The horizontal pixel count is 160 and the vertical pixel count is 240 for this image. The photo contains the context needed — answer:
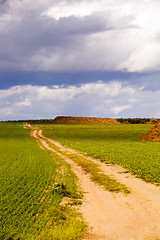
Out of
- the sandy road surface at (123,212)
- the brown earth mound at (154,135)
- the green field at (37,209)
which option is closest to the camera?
the sandy road surface at (123,212)

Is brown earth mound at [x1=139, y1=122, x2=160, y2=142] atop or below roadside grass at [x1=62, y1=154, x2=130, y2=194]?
atop

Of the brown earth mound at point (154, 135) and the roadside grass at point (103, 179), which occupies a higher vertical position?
the brown earth mound at point (154, 135)

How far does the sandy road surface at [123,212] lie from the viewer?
28.1ft

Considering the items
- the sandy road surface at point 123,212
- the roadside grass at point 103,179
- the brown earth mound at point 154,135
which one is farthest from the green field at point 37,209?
the brown earth mound at point 154,135

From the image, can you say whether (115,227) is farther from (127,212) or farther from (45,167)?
(45,167)

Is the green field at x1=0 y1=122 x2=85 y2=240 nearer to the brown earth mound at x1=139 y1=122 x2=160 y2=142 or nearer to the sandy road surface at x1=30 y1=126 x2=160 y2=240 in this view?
the sandy road surface at x1=30 y1=126 x2=160 y2=240

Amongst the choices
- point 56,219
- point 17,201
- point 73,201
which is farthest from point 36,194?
point 56,219

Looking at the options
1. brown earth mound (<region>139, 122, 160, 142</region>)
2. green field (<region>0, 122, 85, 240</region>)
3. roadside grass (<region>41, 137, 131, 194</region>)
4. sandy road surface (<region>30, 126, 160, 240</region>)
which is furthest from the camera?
brown earth mound (<region>139, 122, 160, 142</region>)

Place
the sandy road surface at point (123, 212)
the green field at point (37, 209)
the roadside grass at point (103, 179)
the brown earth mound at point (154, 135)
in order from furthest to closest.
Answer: the brown earth mound at point (154, 135), the roadside grass at point (103, 179), the green field at point (37, 209), the sandy road surface at point (123, 212)

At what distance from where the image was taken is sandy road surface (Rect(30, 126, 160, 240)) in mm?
8578

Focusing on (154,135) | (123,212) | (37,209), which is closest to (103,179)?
(123,212)

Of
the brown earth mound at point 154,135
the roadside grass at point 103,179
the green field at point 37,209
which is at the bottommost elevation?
the roadside grass at point 103,179

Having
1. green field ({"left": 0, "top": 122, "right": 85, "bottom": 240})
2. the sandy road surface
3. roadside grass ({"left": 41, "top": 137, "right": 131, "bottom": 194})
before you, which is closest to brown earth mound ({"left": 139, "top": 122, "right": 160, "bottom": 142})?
roadside grass ({"left": 41, "top": 137, "right": 131, "bottom": 194})

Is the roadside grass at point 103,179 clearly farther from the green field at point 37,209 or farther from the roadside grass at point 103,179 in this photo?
the green field at point 37,209
